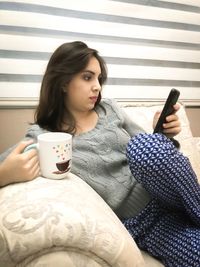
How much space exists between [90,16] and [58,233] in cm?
119

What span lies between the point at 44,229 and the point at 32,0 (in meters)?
1.11

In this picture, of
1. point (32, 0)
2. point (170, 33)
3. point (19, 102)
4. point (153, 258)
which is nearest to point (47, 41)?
point (32, 0)

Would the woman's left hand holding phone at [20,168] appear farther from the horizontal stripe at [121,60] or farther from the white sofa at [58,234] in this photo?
the horizontal stripe at [121,60]

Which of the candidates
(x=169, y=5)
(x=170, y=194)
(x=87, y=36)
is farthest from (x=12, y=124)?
(x=169, y=5)

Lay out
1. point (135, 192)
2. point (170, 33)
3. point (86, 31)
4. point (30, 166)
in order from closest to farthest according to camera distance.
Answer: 1. point (30, 166)
2. point (135, 192)
3. point (86, 31)
4. point (170, 33)

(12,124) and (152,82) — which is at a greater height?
(152,82)

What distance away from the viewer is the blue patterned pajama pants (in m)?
0.83

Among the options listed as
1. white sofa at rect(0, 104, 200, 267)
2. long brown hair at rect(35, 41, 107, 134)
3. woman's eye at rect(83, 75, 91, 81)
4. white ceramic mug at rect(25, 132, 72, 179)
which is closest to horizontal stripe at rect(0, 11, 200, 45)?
long brown hair at rect(35, 41, 107, 134)

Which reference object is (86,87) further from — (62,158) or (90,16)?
(90,16)

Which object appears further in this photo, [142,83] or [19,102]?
[142,83]

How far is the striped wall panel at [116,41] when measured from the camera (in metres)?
1.48

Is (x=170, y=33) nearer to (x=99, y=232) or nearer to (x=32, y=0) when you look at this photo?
(x=32, y=0)

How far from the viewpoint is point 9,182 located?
86 cm

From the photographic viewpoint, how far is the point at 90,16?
159 cm
